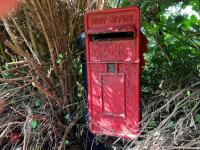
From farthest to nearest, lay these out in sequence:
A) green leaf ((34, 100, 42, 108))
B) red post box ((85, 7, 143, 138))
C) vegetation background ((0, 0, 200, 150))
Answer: green leaf ((34, 100, 42, 108))
vegetation background ((0, 0, 200, 150))
red post box ((85, 7, 143, 138))

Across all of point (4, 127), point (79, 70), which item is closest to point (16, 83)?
point (4, 127)

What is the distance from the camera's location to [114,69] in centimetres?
260

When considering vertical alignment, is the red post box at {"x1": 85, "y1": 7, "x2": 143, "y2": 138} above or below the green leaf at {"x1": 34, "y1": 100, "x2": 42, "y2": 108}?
above

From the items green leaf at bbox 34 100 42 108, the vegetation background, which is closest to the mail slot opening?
the vegetation background

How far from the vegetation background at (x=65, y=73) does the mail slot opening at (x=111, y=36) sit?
324mm

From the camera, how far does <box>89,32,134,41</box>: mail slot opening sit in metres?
2.56

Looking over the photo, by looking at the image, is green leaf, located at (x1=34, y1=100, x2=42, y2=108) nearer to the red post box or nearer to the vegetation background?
the vegetation background

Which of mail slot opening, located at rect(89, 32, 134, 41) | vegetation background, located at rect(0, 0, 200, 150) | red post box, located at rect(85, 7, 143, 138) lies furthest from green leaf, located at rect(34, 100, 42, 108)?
mail slot opening, located at rect(89, 32, 134, 41)

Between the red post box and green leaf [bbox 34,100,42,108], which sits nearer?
the red post box

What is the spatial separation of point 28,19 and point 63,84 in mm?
745

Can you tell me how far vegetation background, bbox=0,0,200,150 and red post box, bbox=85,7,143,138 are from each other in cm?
16

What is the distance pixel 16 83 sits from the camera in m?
3.24

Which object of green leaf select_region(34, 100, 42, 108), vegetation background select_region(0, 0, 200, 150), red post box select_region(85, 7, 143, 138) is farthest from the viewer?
green leaf select_region(34, 100, 42, 108)

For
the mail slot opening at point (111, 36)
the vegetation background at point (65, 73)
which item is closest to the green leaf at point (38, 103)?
the vegetation background at point (65, 73)
